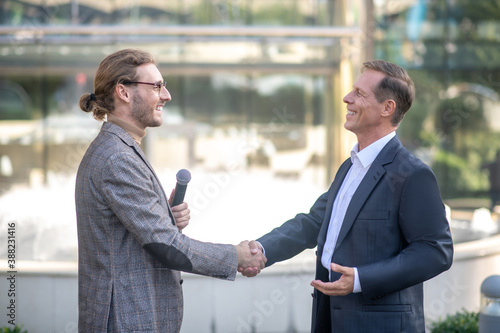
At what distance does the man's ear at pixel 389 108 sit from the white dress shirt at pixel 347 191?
101mm

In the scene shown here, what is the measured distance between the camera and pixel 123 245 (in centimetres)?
243

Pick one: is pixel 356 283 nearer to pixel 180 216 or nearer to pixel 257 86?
pixel 180 216

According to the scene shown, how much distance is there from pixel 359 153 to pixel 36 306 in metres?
3.02

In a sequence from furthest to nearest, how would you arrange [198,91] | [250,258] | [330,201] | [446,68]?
[446,68] → [198,91] → [250,258] → [330,201]

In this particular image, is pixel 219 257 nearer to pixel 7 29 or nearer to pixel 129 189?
pixel 129 189

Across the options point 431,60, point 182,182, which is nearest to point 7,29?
point 431,60

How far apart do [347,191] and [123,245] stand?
3.20ft

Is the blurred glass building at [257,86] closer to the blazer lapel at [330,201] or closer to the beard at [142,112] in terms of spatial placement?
the blazer lapel at [330,201]

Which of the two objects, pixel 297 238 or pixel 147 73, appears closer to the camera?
pixel 147 73

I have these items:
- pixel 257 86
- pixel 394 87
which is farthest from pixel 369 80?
pixel 257 86

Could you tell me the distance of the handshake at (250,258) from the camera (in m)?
2.83

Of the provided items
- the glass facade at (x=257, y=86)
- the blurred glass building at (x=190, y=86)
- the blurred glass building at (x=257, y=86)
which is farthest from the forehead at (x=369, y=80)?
the blurred glass building at (x=190, y=86)

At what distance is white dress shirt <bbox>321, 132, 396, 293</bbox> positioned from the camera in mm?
2617

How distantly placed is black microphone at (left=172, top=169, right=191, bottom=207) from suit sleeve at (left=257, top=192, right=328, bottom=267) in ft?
1.72
